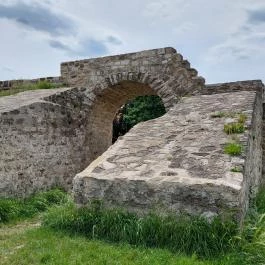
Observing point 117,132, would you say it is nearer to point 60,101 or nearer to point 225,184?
point 60,101

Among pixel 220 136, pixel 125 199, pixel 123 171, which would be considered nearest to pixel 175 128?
pixel 220 136

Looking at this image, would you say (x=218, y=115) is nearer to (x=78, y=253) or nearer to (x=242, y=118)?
(x=242, y=118)

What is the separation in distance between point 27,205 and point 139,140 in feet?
8.52

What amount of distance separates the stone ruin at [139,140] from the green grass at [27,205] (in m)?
0.34

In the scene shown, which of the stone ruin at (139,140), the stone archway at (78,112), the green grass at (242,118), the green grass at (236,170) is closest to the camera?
the stone ruin at (139,140)

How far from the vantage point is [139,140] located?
6.46 m

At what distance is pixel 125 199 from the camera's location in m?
4.96

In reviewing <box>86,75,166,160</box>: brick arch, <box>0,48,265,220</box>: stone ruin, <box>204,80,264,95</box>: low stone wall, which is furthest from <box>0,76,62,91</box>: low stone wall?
<box>204,80,264,95</box>: low stone wall

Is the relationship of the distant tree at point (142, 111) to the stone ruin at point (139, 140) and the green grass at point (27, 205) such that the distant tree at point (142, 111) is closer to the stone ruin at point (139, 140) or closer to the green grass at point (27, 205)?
the stone ruin at point (139, 140)

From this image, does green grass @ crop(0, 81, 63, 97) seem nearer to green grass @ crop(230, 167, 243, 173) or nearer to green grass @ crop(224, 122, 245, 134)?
green grass @ crop(224, 122, 245, 134)

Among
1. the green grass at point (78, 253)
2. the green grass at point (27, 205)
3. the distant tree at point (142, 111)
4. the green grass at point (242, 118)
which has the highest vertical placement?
the distant tree at point (142, 111)

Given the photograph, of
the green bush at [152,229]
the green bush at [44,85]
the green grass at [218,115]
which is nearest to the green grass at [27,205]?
the green bush at [152,229]

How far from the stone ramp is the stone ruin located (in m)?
0.01

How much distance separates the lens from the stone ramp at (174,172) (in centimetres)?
456
